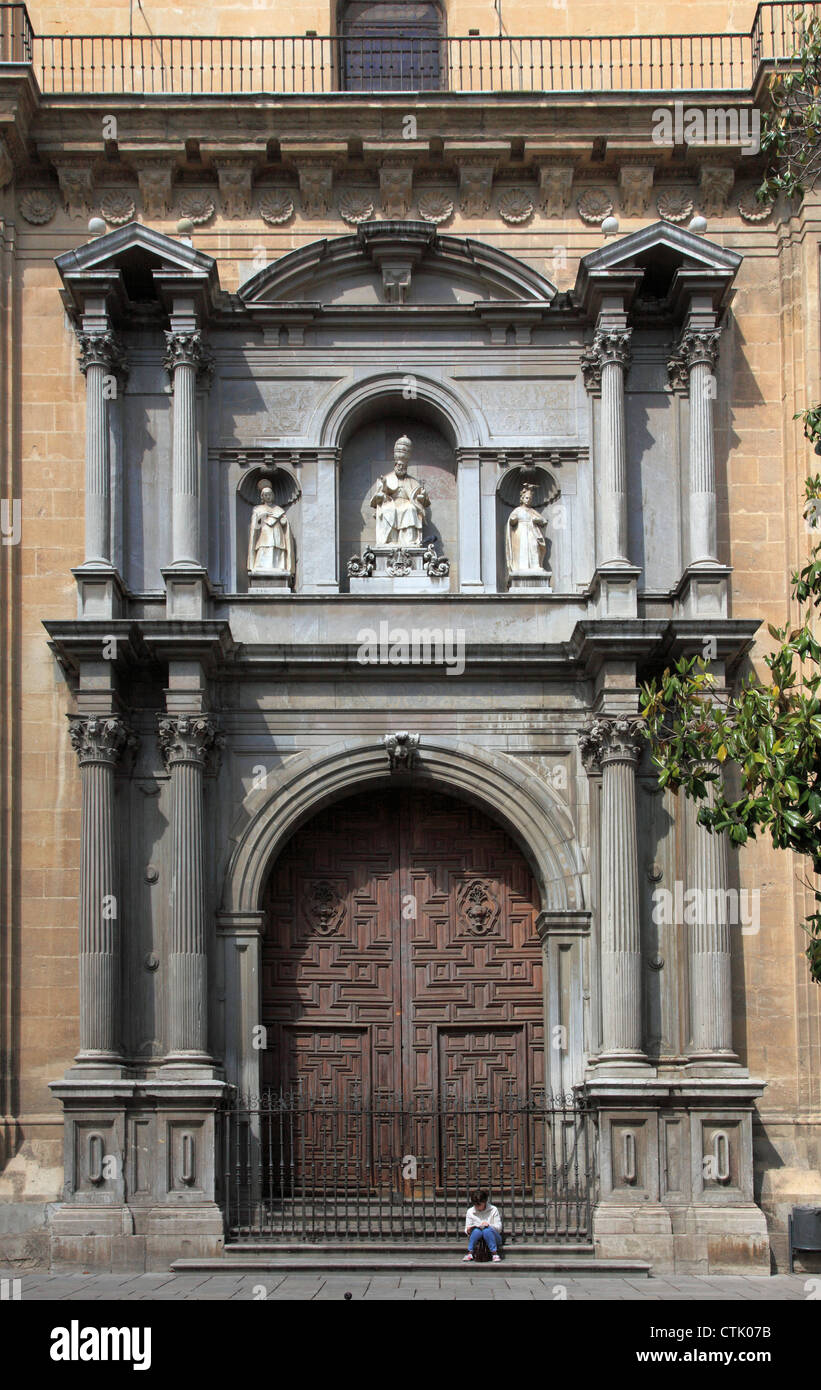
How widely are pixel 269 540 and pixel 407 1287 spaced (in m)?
8.07

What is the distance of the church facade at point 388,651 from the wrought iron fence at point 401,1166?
87 millimetres

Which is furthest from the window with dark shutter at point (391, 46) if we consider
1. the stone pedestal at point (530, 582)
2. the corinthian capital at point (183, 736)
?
the corinthian capital at point (183, 736)

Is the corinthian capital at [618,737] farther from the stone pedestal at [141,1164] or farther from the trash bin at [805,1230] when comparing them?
the stone pedestal at [141,1164]

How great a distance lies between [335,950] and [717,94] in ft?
33.0

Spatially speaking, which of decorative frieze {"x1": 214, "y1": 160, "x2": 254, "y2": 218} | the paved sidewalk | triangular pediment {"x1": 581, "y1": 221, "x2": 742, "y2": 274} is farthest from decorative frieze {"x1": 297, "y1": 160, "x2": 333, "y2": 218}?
the paved sidewalk

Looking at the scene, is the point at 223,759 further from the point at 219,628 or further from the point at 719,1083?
the point at 719,1083

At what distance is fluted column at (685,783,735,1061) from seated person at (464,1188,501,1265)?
2.71 metres

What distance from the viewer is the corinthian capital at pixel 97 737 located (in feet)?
68.3

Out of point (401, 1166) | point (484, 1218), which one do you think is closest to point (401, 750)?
point (401, 1166)

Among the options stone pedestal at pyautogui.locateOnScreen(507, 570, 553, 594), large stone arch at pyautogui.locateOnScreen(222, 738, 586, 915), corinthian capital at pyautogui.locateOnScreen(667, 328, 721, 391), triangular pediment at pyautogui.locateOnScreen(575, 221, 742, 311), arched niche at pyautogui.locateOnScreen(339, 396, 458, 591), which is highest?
triangular pediment at pyautogui.locateOnScreen(575, 221, 742, 311)

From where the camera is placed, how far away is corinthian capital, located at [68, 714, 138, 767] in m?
20.8

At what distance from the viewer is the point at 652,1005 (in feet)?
68.9

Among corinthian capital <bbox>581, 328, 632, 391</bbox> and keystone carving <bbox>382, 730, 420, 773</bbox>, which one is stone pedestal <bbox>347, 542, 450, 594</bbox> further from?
corinthian capital <bbox>581, 328, 632, 391</bbox>

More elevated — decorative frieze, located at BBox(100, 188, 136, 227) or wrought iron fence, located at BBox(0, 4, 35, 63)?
wrought iron fence, located at BBox(0, 4, 35, 63)
